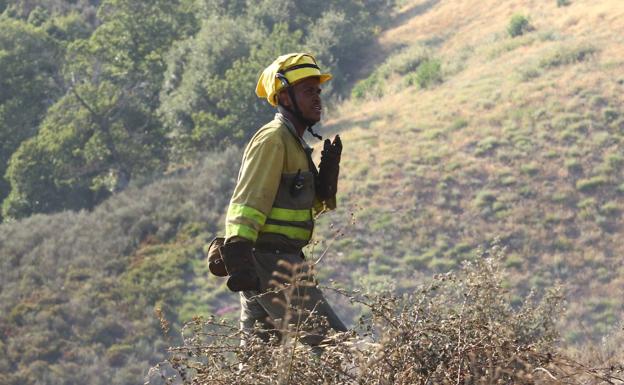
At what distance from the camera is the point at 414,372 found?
3754 millimetres

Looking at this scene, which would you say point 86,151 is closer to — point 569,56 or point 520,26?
point 520,26

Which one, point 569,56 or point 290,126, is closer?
point 290,126

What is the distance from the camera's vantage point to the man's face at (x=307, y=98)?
4758mm

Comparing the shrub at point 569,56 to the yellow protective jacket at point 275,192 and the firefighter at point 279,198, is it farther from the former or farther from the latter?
the yellow protective jacket at point 275,192

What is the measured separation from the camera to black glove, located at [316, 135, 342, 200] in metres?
4.86

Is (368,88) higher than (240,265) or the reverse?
the reverse

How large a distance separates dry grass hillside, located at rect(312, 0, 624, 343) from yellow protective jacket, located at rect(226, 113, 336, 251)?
10347mm

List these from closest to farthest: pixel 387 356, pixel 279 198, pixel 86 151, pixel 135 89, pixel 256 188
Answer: pixel 387 356
pixel 256 188
pixel 279 198
pixel 86 151
pixel 135 89

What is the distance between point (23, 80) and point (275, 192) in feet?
107

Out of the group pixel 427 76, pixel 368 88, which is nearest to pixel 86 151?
pixel 368 88

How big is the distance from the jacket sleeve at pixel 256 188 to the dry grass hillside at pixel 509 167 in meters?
10.5

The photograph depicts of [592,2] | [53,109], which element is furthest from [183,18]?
[592,2]

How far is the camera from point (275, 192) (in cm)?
449

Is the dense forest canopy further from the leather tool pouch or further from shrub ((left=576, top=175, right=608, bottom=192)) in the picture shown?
the leather tool pouch
